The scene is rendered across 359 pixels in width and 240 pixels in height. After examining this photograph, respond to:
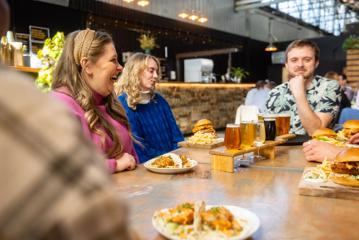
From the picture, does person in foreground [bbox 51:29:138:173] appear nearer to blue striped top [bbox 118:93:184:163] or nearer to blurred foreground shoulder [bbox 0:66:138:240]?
blue striped top [bbox 118:93:184:163]

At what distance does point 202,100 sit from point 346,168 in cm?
802

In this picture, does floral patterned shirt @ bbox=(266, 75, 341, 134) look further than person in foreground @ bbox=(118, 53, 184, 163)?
No

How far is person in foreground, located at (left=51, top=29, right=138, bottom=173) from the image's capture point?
179 cm

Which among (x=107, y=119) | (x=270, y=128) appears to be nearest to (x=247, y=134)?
(x=270, y=128)

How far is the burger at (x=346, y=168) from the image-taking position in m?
1.25

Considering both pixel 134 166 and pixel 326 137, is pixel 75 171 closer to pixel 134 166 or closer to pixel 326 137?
pixel 134 166

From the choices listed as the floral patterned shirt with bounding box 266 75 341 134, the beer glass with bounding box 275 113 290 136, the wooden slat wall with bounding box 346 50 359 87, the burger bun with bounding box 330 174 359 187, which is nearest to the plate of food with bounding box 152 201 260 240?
the burger bun with bounding box 330 174 359 187

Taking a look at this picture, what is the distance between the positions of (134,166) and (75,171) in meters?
1.38

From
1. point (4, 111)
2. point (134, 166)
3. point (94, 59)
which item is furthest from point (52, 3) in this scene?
point (4, 111)

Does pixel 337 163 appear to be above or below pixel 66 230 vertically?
below

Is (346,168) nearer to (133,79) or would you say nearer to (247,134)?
(247,134)

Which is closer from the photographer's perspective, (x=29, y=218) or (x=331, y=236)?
(x=29, y=218)

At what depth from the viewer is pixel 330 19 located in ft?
53.4

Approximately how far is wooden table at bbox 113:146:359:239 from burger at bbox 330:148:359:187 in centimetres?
11
